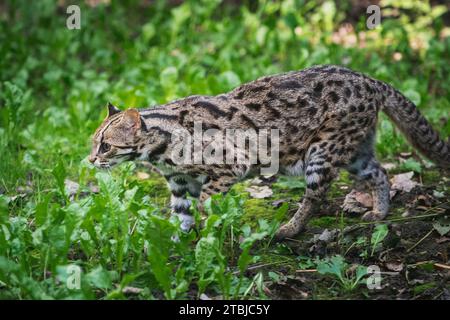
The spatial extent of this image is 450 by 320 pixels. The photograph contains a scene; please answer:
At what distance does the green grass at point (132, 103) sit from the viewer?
210 inches

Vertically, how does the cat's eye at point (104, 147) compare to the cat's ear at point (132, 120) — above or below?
below

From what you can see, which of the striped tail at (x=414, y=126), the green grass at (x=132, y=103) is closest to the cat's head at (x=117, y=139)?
the green grass at (x=132, y=103)

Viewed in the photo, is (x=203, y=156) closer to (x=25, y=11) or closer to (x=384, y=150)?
(x=384, y=150)

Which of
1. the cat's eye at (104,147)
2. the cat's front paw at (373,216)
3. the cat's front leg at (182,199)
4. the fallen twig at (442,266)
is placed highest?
the cat's eye at (104,147)

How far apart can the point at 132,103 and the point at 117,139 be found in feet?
8.16

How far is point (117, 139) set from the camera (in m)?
6.58

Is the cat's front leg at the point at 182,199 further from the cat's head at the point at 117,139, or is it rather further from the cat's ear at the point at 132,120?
the cat's ear at the point at 132,120

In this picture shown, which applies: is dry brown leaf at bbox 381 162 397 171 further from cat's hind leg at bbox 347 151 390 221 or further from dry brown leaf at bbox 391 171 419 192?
cat's hind leg at bbox 347 151 390 221

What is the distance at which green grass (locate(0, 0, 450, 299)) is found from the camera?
532 cm

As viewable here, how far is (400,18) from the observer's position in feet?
39.9
